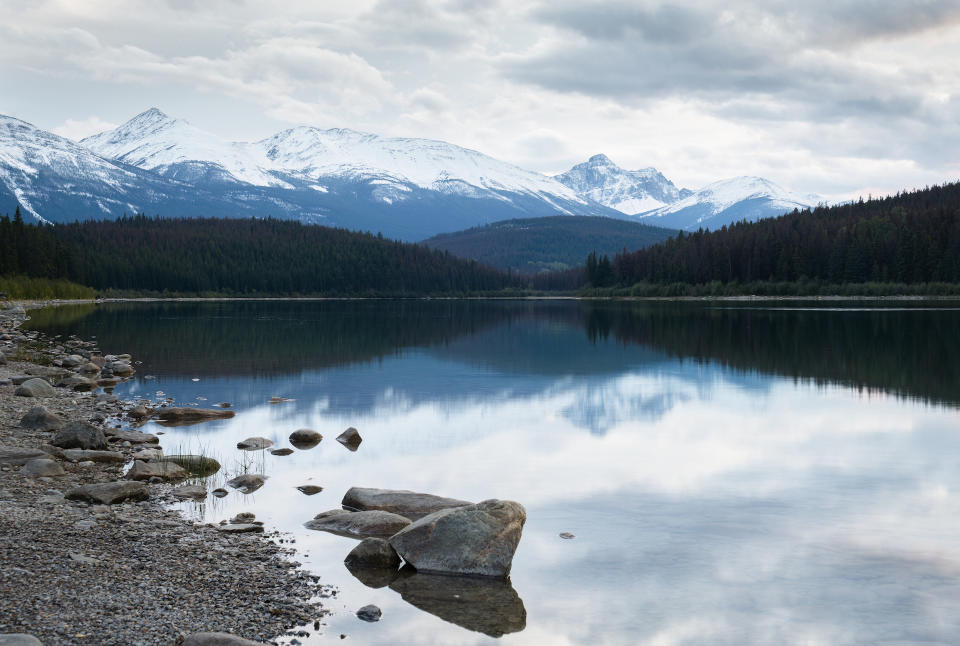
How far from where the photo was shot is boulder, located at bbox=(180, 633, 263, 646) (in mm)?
8758

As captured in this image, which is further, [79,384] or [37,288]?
[37,288]

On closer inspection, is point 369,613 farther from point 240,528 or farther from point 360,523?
point 240,528

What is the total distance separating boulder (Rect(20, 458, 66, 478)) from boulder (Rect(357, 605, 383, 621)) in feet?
31.9

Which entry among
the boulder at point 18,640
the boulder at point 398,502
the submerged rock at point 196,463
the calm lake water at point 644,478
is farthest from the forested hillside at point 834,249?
the boulder at point 18,640

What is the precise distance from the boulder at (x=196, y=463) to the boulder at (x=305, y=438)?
130 inches

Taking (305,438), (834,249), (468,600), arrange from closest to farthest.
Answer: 1. (468,600)
2. (305,438)
3. (834,249)

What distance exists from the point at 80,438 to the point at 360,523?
9.50m

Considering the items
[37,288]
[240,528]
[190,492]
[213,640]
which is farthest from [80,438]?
[37,288]

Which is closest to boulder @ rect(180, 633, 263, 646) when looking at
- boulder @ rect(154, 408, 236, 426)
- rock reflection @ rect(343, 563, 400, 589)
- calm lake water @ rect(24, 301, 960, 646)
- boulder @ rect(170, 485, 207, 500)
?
calm lake water @ rect(24, 301, 960, 646)

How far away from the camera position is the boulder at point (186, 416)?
998 inches

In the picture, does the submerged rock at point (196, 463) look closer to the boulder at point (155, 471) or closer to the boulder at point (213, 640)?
the boulder at point (155, 471)

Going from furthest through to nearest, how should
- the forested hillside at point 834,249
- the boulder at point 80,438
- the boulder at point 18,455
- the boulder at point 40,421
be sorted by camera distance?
1. the forested hillside at point 834,249
2. the boulder at point 40,421
3. the boulder at point 80,438
4. the boulder at point 18,455

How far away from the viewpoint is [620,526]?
48.2ft

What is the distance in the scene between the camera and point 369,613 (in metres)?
10.8
